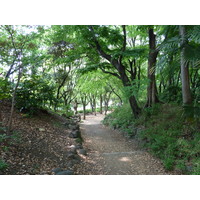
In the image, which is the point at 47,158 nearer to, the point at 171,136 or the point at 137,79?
the point at 171,136

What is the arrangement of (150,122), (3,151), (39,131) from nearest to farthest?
(3,151), (39,131), (150,122)

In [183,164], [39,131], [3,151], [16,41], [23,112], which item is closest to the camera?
[3,151]

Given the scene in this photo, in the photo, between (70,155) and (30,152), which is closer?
(30,152)

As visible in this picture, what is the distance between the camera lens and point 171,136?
396 cm

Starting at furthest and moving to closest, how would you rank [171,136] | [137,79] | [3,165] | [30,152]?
[137,79], [171,136], [30,152], [3,165]

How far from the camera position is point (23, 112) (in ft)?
16.0

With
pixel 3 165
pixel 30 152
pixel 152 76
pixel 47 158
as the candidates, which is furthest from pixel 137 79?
pixel 3 165

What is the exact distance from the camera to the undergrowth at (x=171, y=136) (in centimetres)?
304

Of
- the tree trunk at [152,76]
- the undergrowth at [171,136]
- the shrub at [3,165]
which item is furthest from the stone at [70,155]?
the tree trunk at [152,76]

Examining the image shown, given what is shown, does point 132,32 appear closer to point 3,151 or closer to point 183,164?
point 183,164

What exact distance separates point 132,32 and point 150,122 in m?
3.97

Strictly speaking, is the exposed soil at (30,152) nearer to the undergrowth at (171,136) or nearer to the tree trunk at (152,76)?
the undergrowth at (171,136)

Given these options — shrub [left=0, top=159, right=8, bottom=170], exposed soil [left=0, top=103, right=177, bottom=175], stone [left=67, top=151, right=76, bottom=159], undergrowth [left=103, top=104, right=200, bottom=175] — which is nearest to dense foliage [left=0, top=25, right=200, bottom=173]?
undergrowth [left=103, top=104, right=200, bottom=175]
